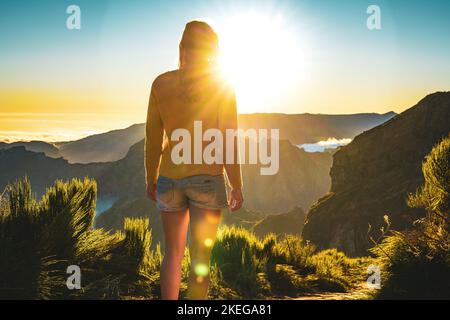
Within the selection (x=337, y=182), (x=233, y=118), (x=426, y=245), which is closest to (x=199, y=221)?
(x=233, y=118)

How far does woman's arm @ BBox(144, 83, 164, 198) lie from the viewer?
3357mm

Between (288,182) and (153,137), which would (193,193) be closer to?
(153,137)

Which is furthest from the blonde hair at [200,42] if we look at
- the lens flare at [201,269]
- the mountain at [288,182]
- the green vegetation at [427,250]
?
the mountain at [288,182]

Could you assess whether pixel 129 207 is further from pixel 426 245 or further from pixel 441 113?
pixel 426 245

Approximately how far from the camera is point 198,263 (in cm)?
338

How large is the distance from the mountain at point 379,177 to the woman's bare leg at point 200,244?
45.3 metres

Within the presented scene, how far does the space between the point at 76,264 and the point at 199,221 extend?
2316 mm

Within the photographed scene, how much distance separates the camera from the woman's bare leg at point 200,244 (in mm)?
3234

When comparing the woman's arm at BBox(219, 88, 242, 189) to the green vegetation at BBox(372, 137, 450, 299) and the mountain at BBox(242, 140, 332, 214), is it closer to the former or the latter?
the green vegetation at BBox(372, 137, 450, 299)

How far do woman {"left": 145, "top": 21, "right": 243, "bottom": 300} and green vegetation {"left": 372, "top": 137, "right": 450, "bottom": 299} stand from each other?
8.66 feet

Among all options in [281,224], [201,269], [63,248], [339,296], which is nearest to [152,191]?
[201,269]

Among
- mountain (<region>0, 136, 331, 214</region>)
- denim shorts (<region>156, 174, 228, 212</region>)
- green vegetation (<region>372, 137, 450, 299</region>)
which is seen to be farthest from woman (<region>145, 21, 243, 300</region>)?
mountain (<region>0, 136, 331, 214</region>)

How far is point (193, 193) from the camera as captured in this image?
319 cm

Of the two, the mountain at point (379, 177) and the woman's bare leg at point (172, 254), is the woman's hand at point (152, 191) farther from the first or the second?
the mountain at point (379, 177)
